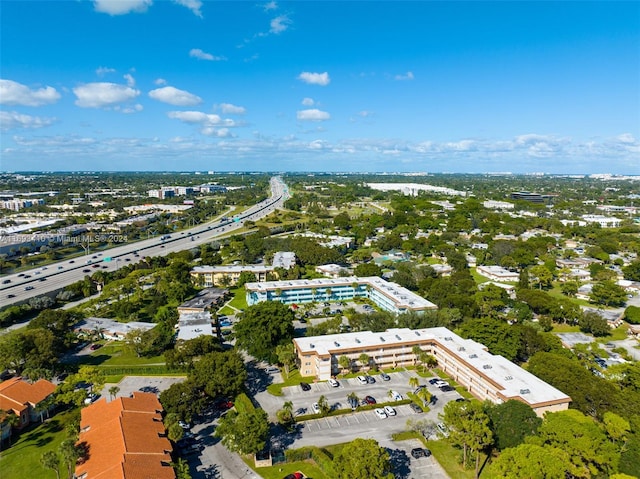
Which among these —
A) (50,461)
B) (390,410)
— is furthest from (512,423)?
(50,461)

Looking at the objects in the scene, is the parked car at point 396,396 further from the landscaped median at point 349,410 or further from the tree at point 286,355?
the tree at point 286,355

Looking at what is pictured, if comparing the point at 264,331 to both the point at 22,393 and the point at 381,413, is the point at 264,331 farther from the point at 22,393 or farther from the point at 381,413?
the point at 22,393

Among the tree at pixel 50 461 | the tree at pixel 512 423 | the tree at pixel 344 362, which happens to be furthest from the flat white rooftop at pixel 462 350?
the tree at pixel 50 461

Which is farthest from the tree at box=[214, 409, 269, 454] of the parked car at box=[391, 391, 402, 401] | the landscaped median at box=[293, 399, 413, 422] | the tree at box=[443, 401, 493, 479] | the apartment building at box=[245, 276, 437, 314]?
the apartment building at box=[245, 276, 437, 314]

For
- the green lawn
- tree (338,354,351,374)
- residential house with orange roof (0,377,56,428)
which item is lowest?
the green lawn

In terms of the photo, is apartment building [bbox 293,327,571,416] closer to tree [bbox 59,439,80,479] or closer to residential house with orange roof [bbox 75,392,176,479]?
residential house with orange roof [bbox 75,392,176,479]

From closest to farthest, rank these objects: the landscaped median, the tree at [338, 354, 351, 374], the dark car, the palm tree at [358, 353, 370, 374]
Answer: the dark car → the landscaped median → the tree at [338, 354, 351, 374] → the palm tree at [358, 353, 370, 374]

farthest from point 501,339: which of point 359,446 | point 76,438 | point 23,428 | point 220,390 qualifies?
point 23,428

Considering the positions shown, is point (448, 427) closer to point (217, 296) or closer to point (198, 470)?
point (198, 470)

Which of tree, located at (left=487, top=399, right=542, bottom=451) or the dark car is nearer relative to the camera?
tree, located at (left=487, top=399, right=542, bottom=451)
